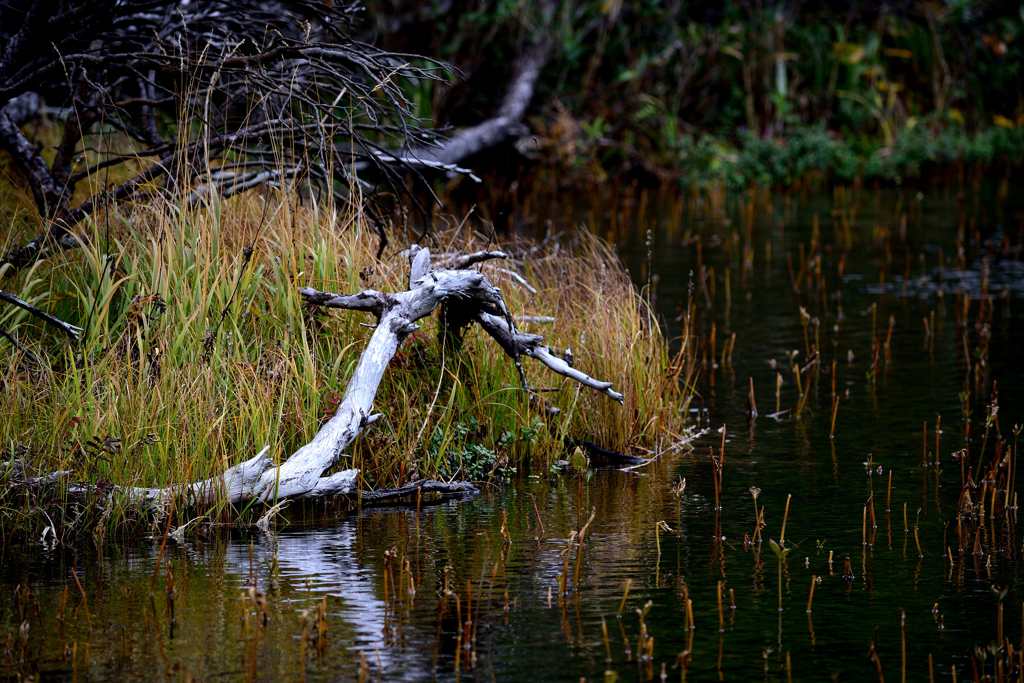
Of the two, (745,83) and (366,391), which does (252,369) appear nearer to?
(366,391)

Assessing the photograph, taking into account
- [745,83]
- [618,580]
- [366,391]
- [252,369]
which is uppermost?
[745,83]

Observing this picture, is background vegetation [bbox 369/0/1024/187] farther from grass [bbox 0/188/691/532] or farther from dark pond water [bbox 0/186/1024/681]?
dark pond water [bbox 0/186/1024/681]

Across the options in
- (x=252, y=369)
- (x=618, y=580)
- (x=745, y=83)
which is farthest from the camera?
(x=745, y=83)

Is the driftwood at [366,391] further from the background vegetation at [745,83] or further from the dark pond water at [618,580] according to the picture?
the background vegetation at [745,83]

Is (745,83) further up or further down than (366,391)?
further up

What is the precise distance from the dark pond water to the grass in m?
0.38

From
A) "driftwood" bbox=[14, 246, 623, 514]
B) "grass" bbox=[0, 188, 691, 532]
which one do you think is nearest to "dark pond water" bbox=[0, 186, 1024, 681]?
"driftwood" bbox=[14, 246, 623, 514]

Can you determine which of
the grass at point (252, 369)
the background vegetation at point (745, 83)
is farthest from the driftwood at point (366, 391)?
the background vegetation at point (745, 83)

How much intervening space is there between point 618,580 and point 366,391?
1.75 metres

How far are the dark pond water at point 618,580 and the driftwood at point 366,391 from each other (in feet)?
0.72

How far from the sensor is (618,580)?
5.39 meters

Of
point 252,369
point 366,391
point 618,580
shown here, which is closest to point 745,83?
point 252,369

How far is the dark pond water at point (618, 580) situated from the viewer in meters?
4.53

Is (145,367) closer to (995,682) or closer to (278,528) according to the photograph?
(278,528)
